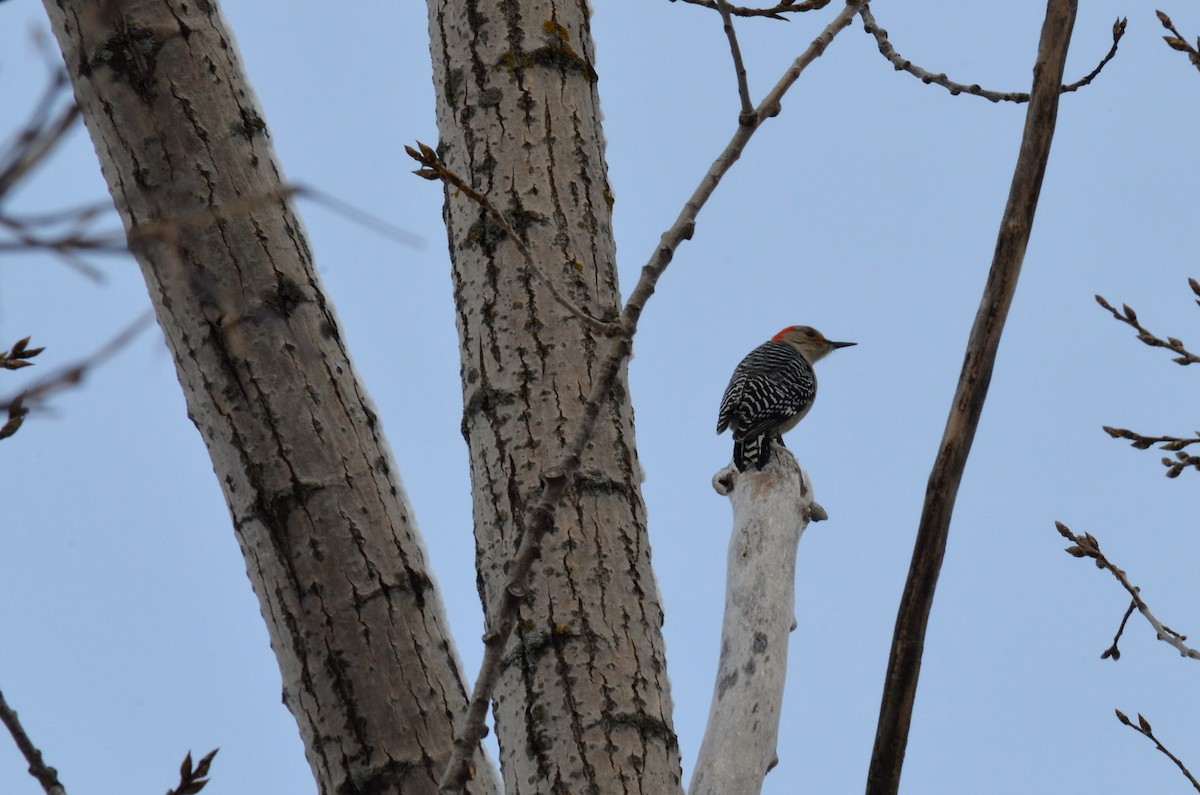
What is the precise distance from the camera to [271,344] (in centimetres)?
198

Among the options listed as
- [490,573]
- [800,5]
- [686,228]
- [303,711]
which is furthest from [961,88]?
[303,711]

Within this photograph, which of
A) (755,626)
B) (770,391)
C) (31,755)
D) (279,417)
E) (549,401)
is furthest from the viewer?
(770,391)

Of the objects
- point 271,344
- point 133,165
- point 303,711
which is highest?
point 133,165

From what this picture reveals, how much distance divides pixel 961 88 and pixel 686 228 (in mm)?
1759

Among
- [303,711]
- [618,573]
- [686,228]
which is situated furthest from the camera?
[618,573]

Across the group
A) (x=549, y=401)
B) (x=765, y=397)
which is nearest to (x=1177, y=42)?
(x=549, y=401)

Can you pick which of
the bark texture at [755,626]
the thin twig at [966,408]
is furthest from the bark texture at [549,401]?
the bark texture at [755,626]

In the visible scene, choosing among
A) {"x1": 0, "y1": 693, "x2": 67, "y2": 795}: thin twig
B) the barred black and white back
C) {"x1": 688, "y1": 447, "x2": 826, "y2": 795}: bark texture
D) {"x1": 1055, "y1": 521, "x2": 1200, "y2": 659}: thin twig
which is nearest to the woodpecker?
the barred black and white back

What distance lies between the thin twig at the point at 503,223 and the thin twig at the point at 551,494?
2.2 inches

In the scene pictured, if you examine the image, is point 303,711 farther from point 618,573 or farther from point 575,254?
point 575,254

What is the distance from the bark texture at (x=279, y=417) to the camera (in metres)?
1.92

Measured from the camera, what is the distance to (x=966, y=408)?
87.0 inches

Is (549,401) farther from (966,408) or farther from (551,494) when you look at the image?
(966,408)

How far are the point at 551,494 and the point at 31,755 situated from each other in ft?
2.51
